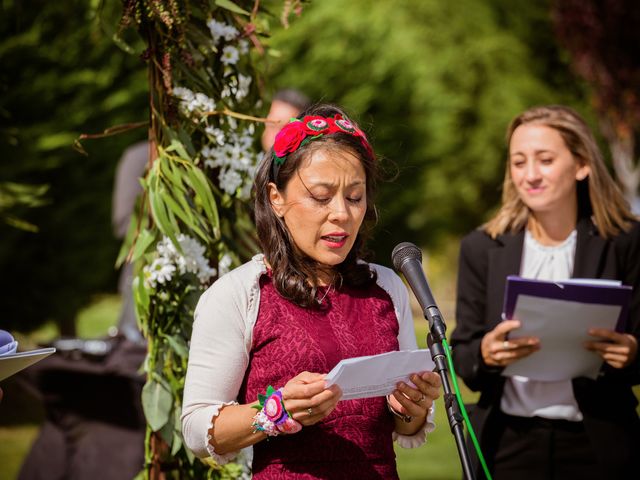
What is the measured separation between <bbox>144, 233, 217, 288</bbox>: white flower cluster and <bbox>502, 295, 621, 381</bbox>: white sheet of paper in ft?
3.65

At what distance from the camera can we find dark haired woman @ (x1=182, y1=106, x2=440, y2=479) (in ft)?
7.84

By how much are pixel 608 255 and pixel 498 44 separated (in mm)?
21529

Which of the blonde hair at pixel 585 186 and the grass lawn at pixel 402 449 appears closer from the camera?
the blonde hair at pixel 585 186

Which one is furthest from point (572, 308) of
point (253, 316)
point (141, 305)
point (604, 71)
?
point (604, 71)

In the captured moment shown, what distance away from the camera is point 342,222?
98.1 inches

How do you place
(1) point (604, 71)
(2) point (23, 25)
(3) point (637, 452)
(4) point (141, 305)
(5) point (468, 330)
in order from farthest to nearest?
1. (1) point (604, 71)
2. (2) point (23, 25)
3. (5) point (468, 330)
4. (3) point (637, 452)
5. (4) point (141, 305)

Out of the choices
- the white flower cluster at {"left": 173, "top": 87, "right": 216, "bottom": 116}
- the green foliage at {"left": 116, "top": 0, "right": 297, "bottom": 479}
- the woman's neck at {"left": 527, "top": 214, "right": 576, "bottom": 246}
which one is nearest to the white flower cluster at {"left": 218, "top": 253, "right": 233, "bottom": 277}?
the green foliage at {"left": 116, "top": 0, "right": 297, "bottom": 479}

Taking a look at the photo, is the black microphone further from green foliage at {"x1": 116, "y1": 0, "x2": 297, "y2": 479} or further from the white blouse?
the white blouse

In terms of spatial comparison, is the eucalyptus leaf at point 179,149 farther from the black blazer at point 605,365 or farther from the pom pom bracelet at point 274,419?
the black blazer at point 605,365

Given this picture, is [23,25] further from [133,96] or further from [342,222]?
[342,222]

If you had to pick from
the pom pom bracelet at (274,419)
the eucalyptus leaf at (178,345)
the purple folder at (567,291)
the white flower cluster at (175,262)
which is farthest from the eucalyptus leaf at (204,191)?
the purple folder at (567,291)

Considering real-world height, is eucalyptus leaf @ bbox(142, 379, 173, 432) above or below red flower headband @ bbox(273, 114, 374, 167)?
below

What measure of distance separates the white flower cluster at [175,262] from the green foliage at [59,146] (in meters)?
4.63

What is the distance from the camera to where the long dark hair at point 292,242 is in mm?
2510
